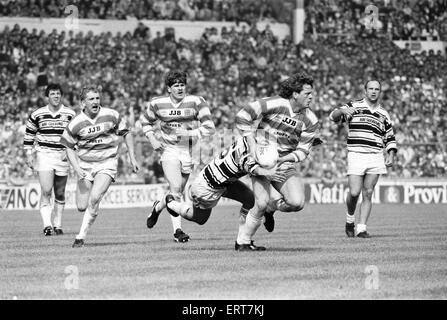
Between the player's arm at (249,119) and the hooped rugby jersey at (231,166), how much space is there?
0.08m

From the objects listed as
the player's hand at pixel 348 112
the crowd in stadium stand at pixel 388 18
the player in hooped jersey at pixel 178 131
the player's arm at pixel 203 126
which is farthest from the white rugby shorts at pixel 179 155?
the crowd in stadium stand at pixel 388 18

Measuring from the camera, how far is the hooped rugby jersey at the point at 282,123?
13062mm

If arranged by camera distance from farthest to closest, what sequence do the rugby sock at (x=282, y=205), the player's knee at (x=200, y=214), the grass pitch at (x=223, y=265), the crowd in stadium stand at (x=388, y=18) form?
the crowd in stadium stand at (x=388, y=18) < the player's knee at (x=200, y=214) < the rugby sock at (x=282, y=205) < the grass pitch at (x=223, y=265)

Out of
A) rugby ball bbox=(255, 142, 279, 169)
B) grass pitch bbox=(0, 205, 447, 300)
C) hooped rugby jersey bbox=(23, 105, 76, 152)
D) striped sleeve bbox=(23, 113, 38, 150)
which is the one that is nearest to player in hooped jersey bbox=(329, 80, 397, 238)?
grass pitch bbox=(0, 205, 447, 300)

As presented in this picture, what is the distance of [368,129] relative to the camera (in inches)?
655

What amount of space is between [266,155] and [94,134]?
118 inches

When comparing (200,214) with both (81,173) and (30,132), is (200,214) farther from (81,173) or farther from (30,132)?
(30,132)

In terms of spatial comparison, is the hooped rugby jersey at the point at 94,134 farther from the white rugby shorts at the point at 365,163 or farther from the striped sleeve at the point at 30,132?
the white rugby shorts at the point at 365,163

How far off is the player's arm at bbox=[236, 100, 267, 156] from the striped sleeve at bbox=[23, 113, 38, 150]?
18.3ft

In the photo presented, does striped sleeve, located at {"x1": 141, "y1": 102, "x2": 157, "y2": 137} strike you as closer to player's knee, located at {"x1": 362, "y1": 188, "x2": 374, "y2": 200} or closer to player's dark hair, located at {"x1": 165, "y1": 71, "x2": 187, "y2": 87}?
player's dark hair, located at {"x1": 165, "y1": 71, "x2": 187, "y2": 87}

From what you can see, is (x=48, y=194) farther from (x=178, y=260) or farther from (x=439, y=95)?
(x=439, y=95)
